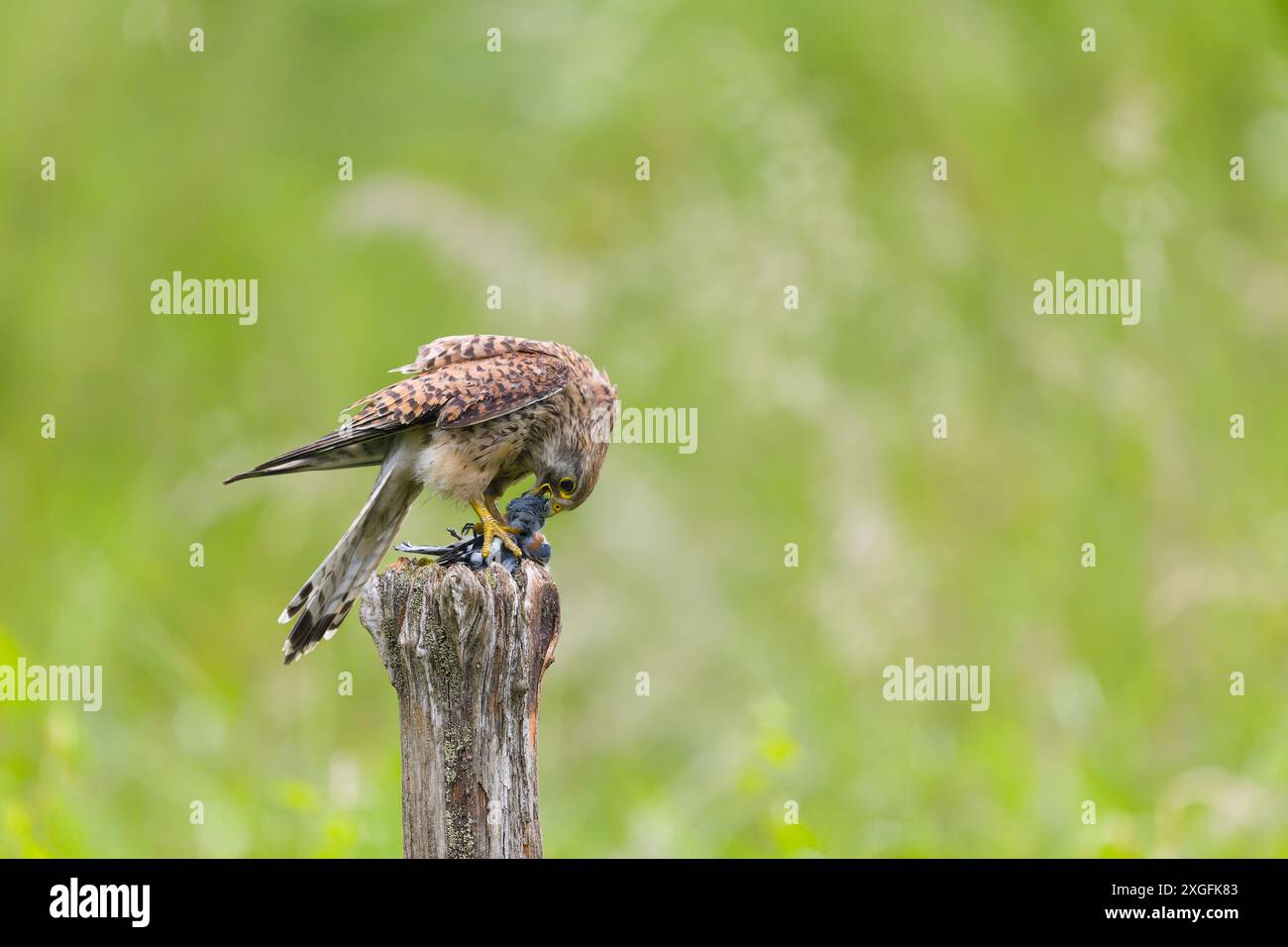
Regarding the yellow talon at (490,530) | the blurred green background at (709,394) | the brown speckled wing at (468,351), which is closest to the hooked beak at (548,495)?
the yellow talon at (490,530)

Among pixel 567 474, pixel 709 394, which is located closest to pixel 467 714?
pixel 567 474

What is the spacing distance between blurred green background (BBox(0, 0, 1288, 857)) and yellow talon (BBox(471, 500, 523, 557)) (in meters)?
1.21

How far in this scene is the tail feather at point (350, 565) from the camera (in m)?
4.54

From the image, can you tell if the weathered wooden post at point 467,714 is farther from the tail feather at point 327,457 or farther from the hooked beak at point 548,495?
the hooked beak at point 548,495

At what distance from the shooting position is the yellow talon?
176 inches

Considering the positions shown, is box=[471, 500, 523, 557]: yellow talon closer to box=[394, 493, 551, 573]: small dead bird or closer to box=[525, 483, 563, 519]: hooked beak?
box=[394, 493, 551, 573]: small dead bird

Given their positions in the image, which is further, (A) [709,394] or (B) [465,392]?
(A) [709,394]

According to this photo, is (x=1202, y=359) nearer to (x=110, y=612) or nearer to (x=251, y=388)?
(x=251, y=388)

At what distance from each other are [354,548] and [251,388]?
4320 millimetres

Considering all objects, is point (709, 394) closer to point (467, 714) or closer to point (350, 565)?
point (350, 565)

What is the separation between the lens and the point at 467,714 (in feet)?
11.5

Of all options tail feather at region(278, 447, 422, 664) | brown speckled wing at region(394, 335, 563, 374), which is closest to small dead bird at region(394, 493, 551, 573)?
tail feather at region(278, 447, 422, 664)

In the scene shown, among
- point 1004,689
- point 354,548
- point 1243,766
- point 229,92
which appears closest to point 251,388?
point 229,92

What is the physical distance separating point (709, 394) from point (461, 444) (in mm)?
3899
